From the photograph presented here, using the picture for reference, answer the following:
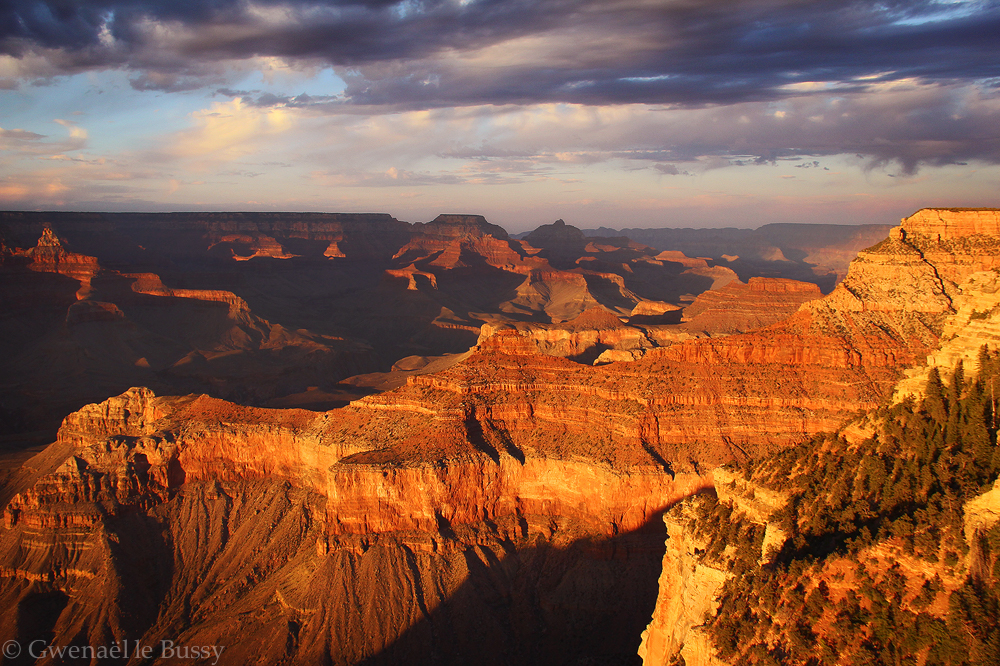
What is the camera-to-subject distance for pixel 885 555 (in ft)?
57.0

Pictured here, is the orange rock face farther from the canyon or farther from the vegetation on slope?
the vegetation on slope

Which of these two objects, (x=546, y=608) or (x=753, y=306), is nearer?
(x=546, y=608)

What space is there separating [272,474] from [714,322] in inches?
3059

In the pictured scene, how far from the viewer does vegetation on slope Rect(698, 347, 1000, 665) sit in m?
15.8

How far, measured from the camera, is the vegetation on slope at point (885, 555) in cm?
1577

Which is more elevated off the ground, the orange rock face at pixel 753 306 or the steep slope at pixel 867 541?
the steep slope at pixel 867 541

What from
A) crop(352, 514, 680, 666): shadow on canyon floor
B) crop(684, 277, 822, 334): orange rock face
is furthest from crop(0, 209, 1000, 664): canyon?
crop(684, 277, 822, 334): orange rock face

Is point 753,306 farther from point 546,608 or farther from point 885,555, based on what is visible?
point 885,555

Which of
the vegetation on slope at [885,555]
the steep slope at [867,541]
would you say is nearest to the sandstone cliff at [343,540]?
the steep slope at [867,541]

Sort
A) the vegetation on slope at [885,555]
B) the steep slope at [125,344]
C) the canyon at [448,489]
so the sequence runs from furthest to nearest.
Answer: the steep slope at [125,344], the canyon at [448,489], the vegetation on slope at [885,555]

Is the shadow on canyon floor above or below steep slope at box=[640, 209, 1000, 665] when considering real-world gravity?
below

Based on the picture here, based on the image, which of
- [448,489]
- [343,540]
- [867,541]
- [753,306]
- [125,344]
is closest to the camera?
[867,541]

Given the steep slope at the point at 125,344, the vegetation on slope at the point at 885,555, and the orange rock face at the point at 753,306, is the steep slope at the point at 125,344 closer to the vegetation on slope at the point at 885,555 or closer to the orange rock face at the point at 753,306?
the orange rock face at the point at 753,306

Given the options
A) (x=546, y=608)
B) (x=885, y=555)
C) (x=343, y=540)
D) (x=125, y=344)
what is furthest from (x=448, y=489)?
(x=125, y=344)
